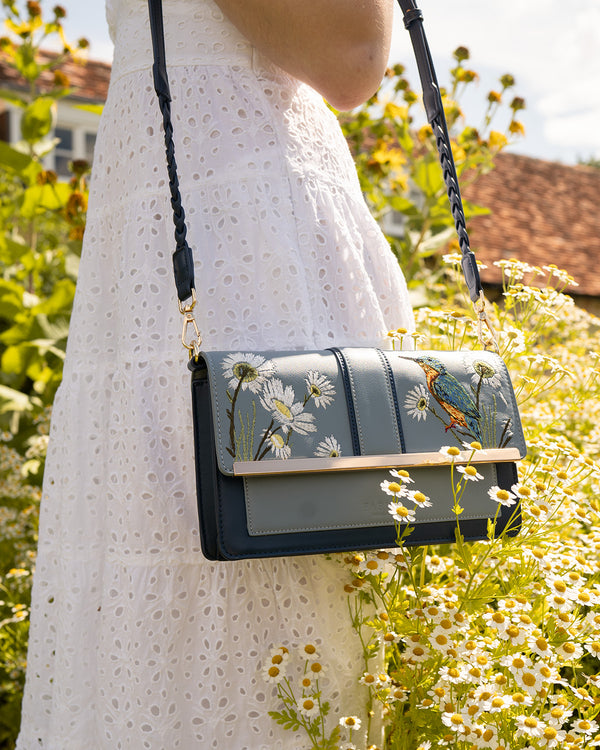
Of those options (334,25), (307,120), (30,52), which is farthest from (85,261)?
(30,52)

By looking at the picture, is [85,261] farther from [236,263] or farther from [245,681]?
[245,681]

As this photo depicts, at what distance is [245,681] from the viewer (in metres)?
1.07

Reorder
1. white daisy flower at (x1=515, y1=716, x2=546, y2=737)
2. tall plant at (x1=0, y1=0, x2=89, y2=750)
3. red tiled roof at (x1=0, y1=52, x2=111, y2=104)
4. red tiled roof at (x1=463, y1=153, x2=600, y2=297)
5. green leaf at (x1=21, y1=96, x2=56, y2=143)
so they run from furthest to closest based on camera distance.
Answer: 1. red tiled roof at (x1=463, y1=153, x2=600, y2=297)
2. red tiled roof at (x1=0, y1=52, x2=111, y2=104)
3. green leaf at (x1=21, y1=96, x2=56, y2=143)
4. tall plant at (x1=0, y1=0, x2=89, y2=750)
5. white daisy flower at (x1=515, y1=716, x2=546, y2=737)

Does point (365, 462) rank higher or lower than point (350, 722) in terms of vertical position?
higher

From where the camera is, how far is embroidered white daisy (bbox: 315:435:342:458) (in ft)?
3.27

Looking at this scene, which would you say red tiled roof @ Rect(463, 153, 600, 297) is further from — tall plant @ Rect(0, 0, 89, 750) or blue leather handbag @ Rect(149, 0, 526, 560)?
blue leather handbag @ Rect(149, 0, 526, 560)

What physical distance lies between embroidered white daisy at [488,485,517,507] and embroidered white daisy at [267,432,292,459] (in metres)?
0.31

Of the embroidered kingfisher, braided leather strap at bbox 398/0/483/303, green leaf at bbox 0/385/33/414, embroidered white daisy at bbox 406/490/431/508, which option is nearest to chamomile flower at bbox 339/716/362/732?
embroidered white daisy at bbox 406/490/431/508

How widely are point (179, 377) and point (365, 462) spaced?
1.03 ft

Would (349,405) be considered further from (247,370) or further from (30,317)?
(30,317)

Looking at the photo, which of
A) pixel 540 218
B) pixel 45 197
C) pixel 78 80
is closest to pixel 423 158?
pixel 45 197

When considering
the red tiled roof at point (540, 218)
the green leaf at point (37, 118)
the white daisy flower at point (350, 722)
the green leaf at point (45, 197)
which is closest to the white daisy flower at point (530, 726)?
the white daisy flower at point (350, 722)

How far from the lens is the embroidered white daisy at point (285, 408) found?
100 cm

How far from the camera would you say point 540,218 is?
497 inches
